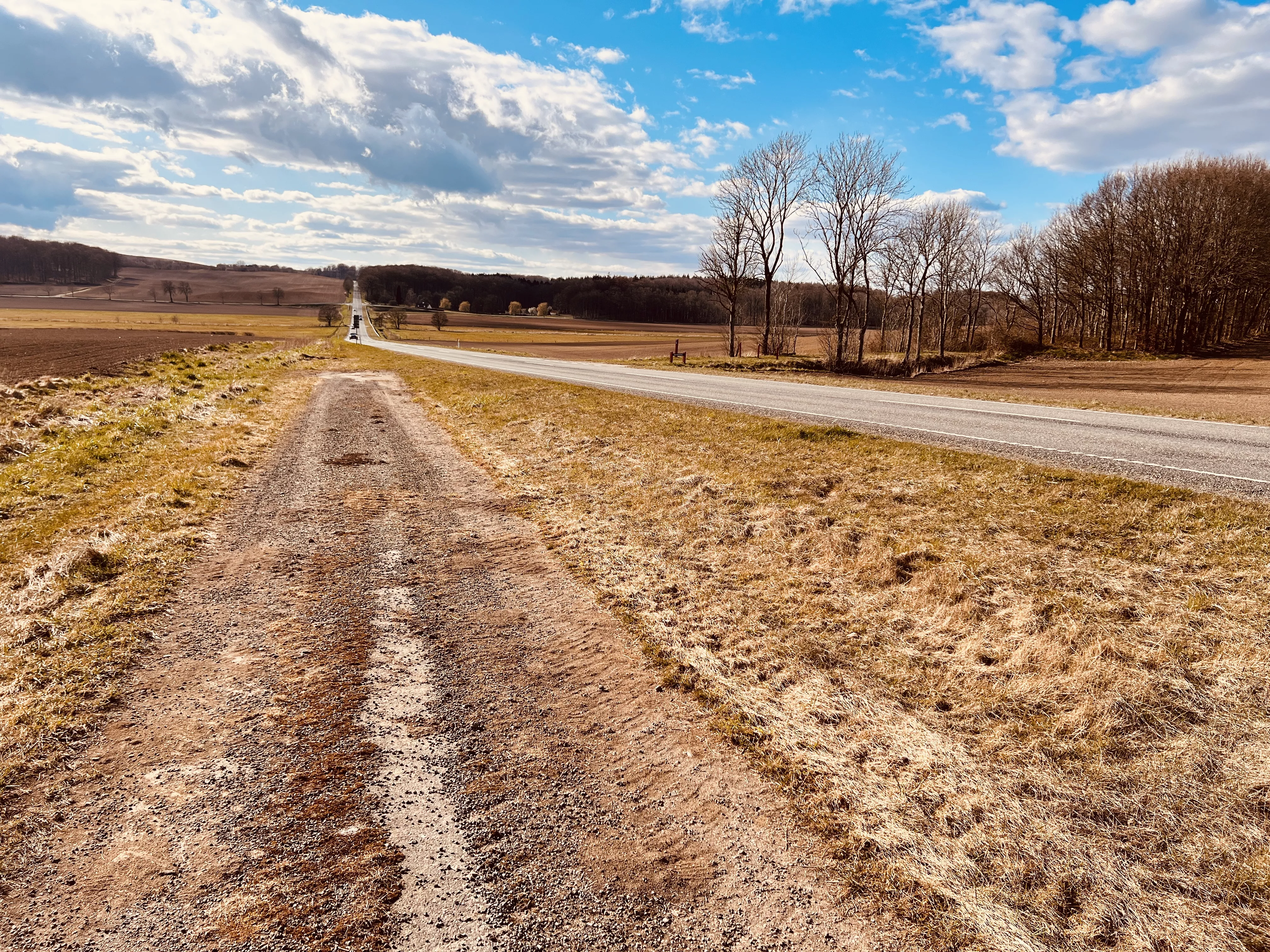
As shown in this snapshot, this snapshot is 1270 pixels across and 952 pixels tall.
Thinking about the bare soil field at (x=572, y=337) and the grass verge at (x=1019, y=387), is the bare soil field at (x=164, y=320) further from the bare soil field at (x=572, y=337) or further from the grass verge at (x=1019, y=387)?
the grass verge at (x=1019, y=387)

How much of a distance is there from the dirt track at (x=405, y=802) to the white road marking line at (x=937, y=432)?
A: 7545 millimetres

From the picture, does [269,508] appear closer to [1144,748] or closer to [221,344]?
[1144,748]

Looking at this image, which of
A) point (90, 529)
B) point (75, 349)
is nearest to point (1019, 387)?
point (90, 529)

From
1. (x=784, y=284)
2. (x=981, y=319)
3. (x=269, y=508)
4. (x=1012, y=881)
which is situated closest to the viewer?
(x=1012, y=881)

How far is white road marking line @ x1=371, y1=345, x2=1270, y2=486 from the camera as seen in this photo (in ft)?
26.1

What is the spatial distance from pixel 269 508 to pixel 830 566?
23.7 feet

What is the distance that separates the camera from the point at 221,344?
54.8m

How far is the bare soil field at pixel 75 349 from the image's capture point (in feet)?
89.5

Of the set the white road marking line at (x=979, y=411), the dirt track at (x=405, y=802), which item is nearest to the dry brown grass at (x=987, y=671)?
the dirt track at (x=405, y=802)

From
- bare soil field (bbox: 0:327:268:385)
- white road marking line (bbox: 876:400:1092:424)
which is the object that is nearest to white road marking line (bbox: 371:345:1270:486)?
white road marking line (bbox: 876:400:1092:424)

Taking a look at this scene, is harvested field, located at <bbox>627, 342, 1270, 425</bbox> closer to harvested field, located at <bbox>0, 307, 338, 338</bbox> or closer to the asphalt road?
the asphalt road

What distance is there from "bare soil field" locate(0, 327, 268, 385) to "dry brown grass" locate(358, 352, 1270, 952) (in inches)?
1110

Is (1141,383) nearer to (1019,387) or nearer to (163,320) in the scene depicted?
(1019,387)

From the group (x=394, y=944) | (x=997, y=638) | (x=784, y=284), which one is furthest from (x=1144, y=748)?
(x=784, y=284)
